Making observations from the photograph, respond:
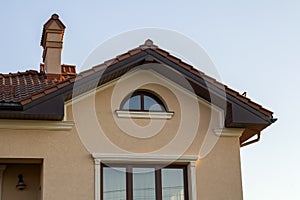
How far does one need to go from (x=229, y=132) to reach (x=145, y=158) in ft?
7.21

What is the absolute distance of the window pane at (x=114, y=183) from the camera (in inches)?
550

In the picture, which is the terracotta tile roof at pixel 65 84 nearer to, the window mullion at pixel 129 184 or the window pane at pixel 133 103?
the window pane at pixel 133 103

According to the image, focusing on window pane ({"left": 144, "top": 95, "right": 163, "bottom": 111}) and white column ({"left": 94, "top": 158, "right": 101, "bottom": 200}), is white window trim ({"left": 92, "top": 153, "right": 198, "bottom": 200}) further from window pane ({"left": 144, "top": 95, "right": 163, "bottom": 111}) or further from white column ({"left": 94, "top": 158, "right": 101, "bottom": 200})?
window pane ({"left": 144, "top": 95, "right": 163, "bottom": 111})

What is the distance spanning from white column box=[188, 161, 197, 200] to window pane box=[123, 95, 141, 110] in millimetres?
1838

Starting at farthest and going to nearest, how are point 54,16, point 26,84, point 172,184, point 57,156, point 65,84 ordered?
point 54,16
point 26,84
point 172,184
point 57,156
point 65,84

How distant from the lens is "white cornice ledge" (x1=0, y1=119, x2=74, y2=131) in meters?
13.5

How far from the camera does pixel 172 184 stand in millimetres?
14477

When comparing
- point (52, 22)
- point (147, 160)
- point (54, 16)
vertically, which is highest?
point (54, 16)

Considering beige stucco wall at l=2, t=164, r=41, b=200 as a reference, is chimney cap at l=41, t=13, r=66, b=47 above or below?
above

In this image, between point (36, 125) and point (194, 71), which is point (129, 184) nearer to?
point (36, 125)

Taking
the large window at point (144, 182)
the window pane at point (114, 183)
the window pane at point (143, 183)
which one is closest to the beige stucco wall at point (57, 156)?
the window pane at point (114, 183)

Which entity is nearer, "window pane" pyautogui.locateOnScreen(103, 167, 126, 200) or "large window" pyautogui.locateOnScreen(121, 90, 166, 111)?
"window pane" pyautogui.locateOnScreen(103, 167, 126, 200)

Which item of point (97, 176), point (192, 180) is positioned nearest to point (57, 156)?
point (97, 176)

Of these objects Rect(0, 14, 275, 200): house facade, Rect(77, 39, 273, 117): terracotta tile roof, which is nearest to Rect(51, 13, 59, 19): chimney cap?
Rect(0, 14, 275, 200): house facade
